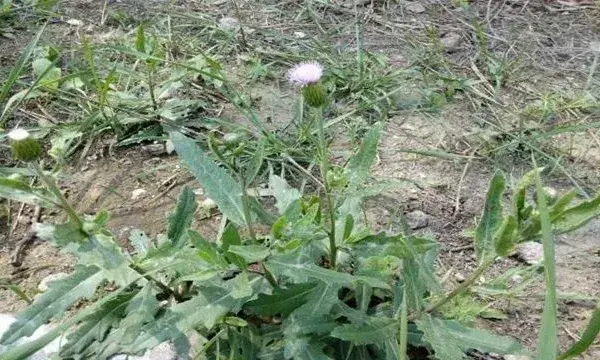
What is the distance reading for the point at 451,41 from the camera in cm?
229

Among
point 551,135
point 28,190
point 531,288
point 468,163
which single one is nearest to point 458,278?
point 531,288

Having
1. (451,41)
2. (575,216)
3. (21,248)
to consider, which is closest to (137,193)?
(21,248)

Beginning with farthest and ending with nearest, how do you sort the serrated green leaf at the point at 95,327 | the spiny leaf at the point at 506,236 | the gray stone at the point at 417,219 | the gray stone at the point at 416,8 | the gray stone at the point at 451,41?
the gray stone at the point at 416,8, the gray stone at the point at 451,41, the gray stone at the point at 417,219, the serrated green leaf at the point at 95,327, the spiny leaf at the point at 506,236

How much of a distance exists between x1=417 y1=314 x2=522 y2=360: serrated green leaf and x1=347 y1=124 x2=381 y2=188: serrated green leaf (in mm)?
284

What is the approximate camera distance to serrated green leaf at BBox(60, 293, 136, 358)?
3.77ft

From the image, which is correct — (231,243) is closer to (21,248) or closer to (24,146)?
(24,146)

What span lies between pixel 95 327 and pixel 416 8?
1.70 meters

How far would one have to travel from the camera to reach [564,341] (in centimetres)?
137

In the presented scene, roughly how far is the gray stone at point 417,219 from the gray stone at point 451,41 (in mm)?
805

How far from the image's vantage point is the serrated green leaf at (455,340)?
3.36 feet

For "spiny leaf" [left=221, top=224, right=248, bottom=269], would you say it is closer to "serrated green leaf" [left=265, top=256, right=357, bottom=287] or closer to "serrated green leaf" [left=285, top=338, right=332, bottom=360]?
"serrated green leaf" [left=265, top=256, right=357, bottom=287]

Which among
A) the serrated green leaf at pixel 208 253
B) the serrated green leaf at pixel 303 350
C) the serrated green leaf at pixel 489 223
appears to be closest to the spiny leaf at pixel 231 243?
the serrated green leaf at pixel 208 253

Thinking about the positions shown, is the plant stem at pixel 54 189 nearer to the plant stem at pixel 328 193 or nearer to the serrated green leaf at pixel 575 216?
the plant stem at pixel 328 193

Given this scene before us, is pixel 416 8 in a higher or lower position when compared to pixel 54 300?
lower
